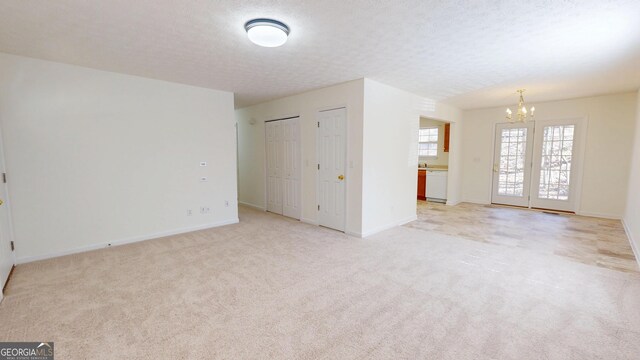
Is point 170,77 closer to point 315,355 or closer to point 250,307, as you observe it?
point 250,307

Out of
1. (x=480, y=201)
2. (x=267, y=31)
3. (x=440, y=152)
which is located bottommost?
(x=480, y=201)

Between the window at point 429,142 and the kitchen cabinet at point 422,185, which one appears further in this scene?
the window at point 429,142

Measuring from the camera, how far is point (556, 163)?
6184mm

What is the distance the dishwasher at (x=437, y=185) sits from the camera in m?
7.37

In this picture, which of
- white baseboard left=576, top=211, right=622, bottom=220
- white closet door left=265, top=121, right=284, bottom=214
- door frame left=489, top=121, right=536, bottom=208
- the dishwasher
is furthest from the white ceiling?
the dishwasher

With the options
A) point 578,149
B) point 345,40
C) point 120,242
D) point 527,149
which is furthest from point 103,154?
point 578,149

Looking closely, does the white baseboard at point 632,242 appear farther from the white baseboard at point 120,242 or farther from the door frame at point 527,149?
the white baseboard at point 120,242

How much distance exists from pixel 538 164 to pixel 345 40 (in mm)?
6142

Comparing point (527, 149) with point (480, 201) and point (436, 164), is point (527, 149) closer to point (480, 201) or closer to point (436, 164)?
point (480, 201)

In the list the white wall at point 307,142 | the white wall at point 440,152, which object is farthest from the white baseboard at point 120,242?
the white wall at point 440,152

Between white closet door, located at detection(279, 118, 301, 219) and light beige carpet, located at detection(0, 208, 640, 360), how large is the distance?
1886mm

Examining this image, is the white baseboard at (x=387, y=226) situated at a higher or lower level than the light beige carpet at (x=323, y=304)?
higher

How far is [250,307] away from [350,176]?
2679 millimetres

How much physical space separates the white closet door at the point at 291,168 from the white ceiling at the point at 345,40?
1221 millimetres
